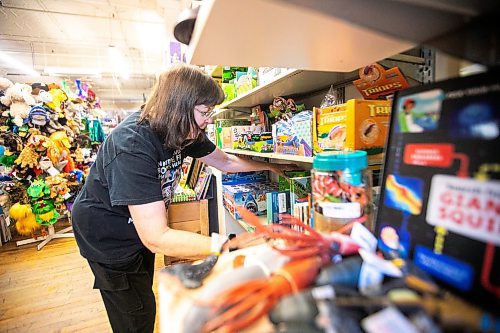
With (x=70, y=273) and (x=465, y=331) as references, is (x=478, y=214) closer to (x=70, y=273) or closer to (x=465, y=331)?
(x=465, y=331)

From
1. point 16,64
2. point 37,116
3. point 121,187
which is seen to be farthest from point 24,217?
point 16,64

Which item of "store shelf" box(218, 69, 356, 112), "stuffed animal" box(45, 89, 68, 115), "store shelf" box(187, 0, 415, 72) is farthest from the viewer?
"stuffed animal" box(45, 89, 68, 115)

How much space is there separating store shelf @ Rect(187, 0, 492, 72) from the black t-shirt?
1.43 feet

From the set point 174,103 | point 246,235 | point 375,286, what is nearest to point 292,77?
point 174,103

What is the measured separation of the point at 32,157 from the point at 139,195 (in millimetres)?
3386

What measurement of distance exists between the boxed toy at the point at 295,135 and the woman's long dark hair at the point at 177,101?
34cm

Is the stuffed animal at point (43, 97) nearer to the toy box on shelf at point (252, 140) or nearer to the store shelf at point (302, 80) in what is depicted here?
the toy box on shelf at point (252, 140)

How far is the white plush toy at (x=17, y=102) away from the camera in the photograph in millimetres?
3271

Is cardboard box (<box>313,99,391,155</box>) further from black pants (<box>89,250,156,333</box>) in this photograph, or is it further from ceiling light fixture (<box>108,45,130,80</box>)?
ceiling light fixture (<box>108,45,130,80</box>)

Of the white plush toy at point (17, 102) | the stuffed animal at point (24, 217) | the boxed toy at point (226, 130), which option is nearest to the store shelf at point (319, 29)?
the boxed toy at point (226, 130)

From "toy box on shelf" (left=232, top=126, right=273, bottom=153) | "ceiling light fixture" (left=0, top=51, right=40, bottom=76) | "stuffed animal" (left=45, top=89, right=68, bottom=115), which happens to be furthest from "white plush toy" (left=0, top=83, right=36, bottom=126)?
"ceiling light fixture" (left=0, top=51, right=40, bottom=76)

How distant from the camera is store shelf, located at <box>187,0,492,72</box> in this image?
14.8 inches

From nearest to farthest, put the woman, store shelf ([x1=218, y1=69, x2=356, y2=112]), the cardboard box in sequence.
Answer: the cardboard box
the woman
store shelf ([x1=218, y1=69, x2=356, y2=112])

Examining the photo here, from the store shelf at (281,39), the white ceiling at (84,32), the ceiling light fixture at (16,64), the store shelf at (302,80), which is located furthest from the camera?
the ceiling light fixture at (16,64)
